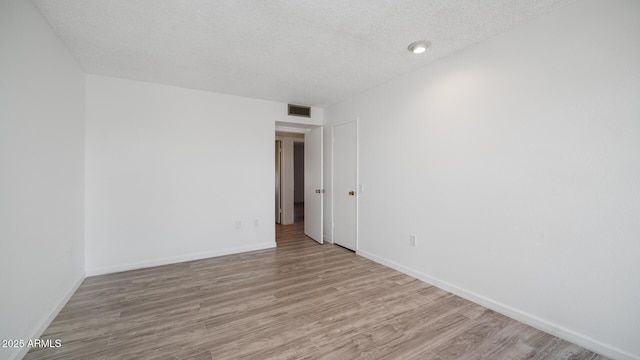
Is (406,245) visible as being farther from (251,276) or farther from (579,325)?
(251,276)

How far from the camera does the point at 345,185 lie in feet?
13.8

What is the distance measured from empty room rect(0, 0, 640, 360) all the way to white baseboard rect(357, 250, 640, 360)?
0.02 metres

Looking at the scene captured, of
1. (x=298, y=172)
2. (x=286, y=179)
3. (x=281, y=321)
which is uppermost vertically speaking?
(x=298, y=172)

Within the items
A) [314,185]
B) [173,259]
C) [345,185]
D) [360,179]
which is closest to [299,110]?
[314,185]

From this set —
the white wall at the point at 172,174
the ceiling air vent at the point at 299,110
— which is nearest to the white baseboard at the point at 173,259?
the white wall at the point at 172,174

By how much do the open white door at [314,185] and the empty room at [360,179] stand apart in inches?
38.9

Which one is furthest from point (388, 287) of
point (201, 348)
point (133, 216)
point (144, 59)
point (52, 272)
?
point (144, 59)

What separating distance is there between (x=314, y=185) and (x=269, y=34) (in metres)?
3.05

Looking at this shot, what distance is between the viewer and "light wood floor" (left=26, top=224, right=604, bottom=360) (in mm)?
1751

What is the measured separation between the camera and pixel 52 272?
2162 mm

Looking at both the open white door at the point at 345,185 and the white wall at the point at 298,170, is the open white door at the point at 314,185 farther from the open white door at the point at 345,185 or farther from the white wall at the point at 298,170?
the white wall at the point at 298,170

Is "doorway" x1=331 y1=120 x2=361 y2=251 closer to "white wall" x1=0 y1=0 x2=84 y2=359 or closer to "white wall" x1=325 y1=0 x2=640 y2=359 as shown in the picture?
"white wall" x1=325 y1=0 x2=640 y2=359

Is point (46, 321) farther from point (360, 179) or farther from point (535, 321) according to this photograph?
point (535, 321)

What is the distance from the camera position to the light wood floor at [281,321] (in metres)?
1.75
